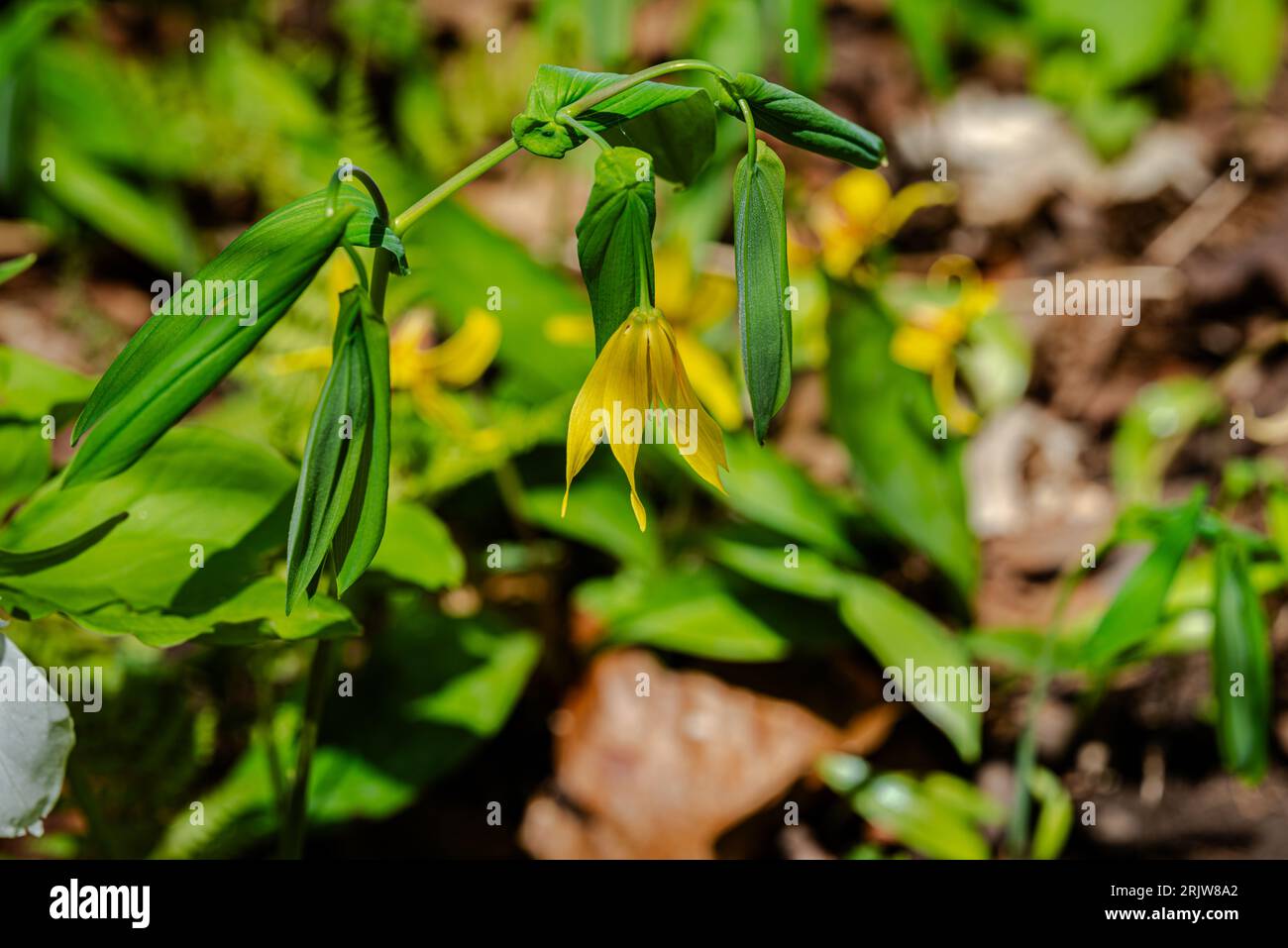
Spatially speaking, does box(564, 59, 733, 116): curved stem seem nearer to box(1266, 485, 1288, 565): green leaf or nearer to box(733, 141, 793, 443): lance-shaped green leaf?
box(733, 141, 793, 443): lance-shaped green leaf

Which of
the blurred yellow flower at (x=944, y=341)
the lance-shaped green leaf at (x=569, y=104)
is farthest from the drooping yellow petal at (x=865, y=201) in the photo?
the lance-shaped green leaf at (x=569, y=104)

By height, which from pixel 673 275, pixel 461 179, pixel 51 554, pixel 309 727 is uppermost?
pixel 673 275

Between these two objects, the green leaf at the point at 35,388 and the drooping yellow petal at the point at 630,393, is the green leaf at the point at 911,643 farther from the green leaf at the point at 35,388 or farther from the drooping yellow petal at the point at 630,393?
the green leaf at the point at 35,388

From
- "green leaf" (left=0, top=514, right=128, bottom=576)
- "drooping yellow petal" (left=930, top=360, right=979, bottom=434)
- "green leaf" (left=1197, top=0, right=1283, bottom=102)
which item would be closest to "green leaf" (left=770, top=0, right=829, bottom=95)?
"drooping yellow petal" (left=930, top=360, right=979, bottom=434)

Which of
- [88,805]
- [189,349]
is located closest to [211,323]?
[189,349]

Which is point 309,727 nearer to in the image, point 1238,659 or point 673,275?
point 673,275

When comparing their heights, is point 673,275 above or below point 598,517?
above
